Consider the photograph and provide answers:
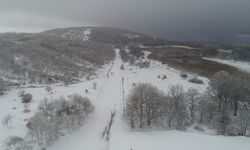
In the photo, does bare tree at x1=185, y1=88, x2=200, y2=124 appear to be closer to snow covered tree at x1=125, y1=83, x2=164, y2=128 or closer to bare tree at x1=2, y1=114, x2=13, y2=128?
snow covered tree at x1=125, y1=83, x2=164, y2=128

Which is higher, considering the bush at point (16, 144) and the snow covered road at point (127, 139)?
the bush at point (16, 144)

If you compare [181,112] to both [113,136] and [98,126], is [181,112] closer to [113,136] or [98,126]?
[113,136]

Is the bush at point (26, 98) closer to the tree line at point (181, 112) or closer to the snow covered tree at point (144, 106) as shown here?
the tree line at point (181, 112)

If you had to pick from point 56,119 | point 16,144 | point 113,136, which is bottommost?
point 113,136

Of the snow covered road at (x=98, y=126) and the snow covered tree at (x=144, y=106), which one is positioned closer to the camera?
the snow covered road at (x=98, y=126)

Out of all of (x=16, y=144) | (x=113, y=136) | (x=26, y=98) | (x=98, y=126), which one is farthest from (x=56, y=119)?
(x=26, y=98)

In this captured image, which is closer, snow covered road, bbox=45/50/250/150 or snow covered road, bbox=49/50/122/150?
snow covered road, bbox=45/50/250/150

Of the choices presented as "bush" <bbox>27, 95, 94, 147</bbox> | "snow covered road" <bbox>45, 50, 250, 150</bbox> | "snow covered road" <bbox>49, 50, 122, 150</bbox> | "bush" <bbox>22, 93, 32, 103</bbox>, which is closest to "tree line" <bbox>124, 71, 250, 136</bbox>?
"snow covered road" <bbox>45, 50, 250, 150</bbox>

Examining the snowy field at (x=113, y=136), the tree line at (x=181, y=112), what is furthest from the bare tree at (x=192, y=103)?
the snowy field at (x=113, y=136)

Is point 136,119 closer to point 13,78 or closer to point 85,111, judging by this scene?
point 85,111

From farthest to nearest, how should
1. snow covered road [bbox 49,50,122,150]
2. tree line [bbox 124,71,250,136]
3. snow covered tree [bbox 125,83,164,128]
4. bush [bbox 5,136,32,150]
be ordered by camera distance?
snow covered tree [bbox 125,83,164,128] < tree line [bbox 124,71,250,136] < snow covered road [bbox 49,50,122,150] < bush [bbox 5,136,32,150]

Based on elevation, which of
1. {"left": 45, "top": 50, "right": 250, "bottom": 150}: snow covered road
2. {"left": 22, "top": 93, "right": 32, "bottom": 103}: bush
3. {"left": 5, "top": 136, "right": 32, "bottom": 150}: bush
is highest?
{"left": 22, "top": 93, "right": 32, "bottom": 103}: bush

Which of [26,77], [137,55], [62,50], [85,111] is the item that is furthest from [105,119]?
[137,55]
